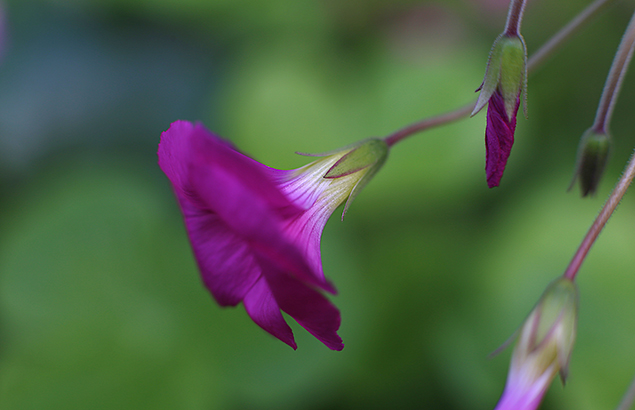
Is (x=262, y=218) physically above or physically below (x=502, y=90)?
below

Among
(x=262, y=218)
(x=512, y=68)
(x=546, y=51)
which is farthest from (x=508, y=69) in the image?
(x=262, y=218)

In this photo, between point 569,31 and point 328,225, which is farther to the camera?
point 328,225

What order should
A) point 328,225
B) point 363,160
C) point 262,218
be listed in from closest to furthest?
point 262,218, point 363,160, point 328,225

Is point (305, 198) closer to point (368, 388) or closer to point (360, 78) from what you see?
point (368, 388)

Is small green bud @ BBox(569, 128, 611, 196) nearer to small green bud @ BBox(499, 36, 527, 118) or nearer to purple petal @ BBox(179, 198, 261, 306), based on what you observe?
small green bud @ BBox(499, 36, 527, 118)

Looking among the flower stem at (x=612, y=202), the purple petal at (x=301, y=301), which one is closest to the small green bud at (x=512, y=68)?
the flower stem at (x=612, y=202)

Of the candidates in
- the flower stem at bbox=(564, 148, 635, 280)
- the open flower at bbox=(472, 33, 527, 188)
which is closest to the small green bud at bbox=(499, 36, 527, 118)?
the open flower at bbox=(472, 33, 527, 188)

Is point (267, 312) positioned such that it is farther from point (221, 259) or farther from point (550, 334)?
point (550, 334)

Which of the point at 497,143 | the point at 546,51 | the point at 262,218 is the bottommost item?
the point at 262,218
